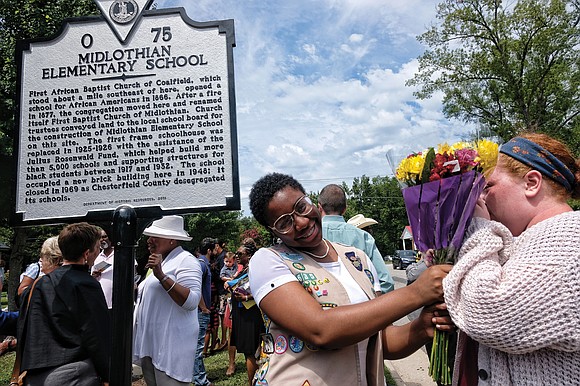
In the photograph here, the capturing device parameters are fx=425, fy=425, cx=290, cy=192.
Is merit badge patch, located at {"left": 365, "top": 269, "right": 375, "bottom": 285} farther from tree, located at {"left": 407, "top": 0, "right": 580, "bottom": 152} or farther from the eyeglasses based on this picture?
tree, located at {"left": 407, "top": 0, "right": 580, "bottom": 152}

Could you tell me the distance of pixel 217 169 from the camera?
2764 millimetres

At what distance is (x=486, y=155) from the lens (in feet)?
5.74

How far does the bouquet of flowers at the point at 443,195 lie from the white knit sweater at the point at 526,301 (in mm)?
164

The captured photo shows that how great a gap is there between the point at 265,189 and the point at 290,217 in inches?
8.8

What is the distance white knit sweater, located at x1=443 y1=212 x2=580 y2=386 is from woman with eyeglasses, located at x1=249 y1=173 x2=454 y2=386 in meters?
0.16

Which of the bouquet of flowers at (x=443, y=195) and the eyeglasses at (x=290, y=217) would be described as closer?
the bouquet of flowers at (x=443, y=195)

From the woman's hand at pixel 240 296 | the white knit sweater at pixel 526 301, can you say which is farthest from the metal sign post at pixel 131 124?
the woman's hand at pixel 240 296

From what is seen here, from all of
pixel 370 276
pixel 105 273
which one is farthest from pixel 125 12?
pixel 105 273

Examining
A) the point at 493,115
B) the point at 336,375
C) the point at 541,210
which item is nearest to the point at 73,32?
the point at 336,375

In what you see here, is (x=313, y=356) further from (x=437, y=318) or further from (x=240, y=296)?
(x=240, y=296)

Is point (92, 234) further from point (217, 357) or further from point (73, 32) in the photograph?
point (217, 357)

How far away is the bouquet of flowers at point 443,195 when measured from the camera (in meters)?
1.70

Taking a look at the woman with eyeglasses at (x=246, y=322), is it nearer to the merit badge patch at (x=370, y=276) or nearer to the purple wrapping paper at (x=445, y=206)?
the merit badge patch at (x=370, y=276)

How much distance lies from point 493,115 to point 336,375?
68.5 feet
